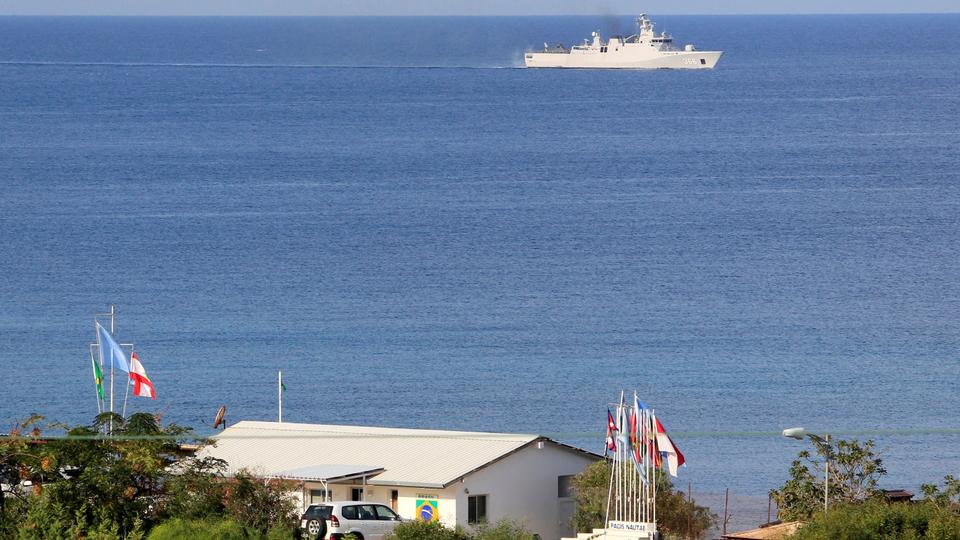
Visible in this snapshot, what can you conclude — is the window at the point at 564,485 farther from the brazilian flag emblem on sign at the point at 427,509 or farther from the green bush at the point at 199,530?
the green bush at the point at 199,530

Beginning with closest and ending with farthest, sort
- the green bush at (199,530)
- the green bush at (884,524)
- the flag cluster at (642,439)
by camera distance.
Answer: the green bush at (884,524) < the green bush at (199,530) < the flag cluster at (642,439)

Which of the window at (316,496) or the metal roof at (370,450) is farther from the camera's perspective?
the metal roof at (370,450)

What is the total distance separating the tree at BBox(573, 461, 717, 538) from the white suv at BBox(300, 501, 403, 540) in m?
4.47

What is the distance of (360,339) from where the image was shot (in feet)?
219

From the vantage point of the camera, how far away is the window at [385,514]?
→ 96.0 feet

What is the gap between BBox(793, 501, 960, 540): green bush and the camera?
27.1 metres

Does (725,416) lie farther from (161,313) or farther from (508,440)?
(161,313)

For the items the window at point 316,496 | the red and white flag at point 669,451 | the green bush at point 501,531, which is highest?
the red and white flag at point 669,451

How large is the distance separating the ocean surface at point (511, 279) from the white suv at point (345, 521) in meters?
9.55

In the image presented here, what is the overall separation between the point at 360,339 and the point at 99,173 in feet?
188

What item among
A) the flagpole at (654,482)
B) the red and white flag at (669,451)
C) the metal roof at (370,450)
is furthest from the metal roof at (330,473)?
the red and white flag at (669,451)

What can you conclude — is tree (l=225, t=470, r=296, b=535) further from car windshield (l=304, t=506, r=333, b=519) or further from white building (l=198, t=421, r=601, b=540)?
white building (l=198, t=421, r=601, b=540)

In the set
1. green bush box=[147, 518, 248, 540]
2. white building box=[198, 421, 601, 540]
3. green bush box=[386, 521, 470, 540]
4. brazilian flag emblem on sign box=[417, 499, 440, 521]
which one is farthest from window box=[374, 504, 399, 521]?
brazilian flag emblem on sign box=[417, 499, 440, 521]

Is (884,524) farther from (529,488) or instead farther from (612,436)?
(529,488)
